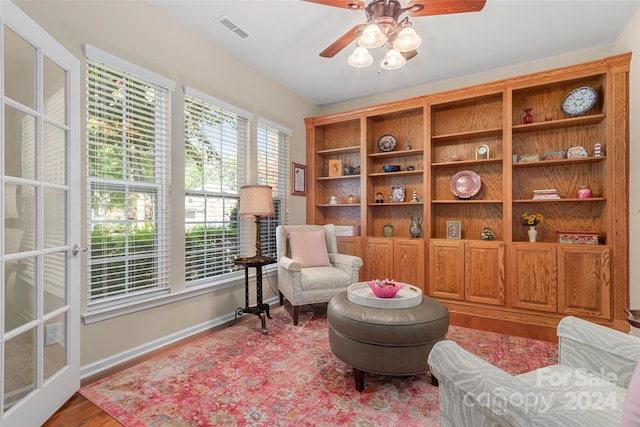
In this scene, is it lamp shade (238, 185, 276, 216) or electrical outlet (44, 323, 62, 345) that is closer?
electrical outlet (44, 323, 62, 345)

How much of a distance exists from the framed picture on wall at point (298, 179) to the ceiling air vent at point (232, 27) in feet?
5.80

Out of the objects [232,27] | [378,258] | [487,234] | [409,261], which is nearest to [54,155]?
[232,27]

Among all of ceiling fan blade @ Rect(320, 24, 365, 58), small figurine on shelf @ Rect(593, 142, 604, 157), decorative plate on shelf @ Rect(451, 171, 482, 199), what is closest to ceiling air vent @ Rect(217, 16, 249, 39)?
ceiling fan blade @ Rect(320, 24, 365, 58)

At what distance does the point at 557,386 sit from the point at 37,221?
261 cm

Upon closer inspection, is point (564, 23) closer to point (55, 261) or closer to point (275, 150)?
point (275, 150)

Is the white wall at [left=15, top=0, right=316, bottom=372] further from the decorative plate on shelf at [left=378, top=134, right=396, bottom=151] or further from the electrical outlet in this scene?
the decorative plate on shelf at [left=378, top=134, right=396, bottom=151]

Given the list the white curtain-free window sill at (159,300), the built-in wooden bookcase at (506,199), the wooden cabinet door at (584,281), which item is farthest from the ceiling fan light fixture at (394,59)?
the white curtain-free window sill at (159,300)

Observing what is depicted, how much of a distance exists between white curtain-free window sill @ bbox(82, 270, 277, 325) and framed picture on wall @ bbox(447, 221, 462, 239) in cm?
249

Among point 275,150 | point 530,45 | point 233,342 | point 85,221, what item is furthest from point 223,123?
point 530,45

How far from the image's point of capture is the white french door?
1482 mm

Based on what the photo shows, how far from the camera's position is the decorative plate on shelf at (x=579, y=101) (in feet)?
9.90

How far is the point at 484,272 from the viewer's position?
3342 millimetres

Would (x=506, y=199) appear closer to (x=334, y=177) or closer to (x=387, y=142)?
(x=387, y=142)

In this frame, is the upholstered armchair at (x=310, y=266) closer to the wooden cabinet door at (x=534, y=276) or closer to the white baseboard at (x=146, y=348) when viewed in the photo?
the white baseboard at (x=146, y=348)
